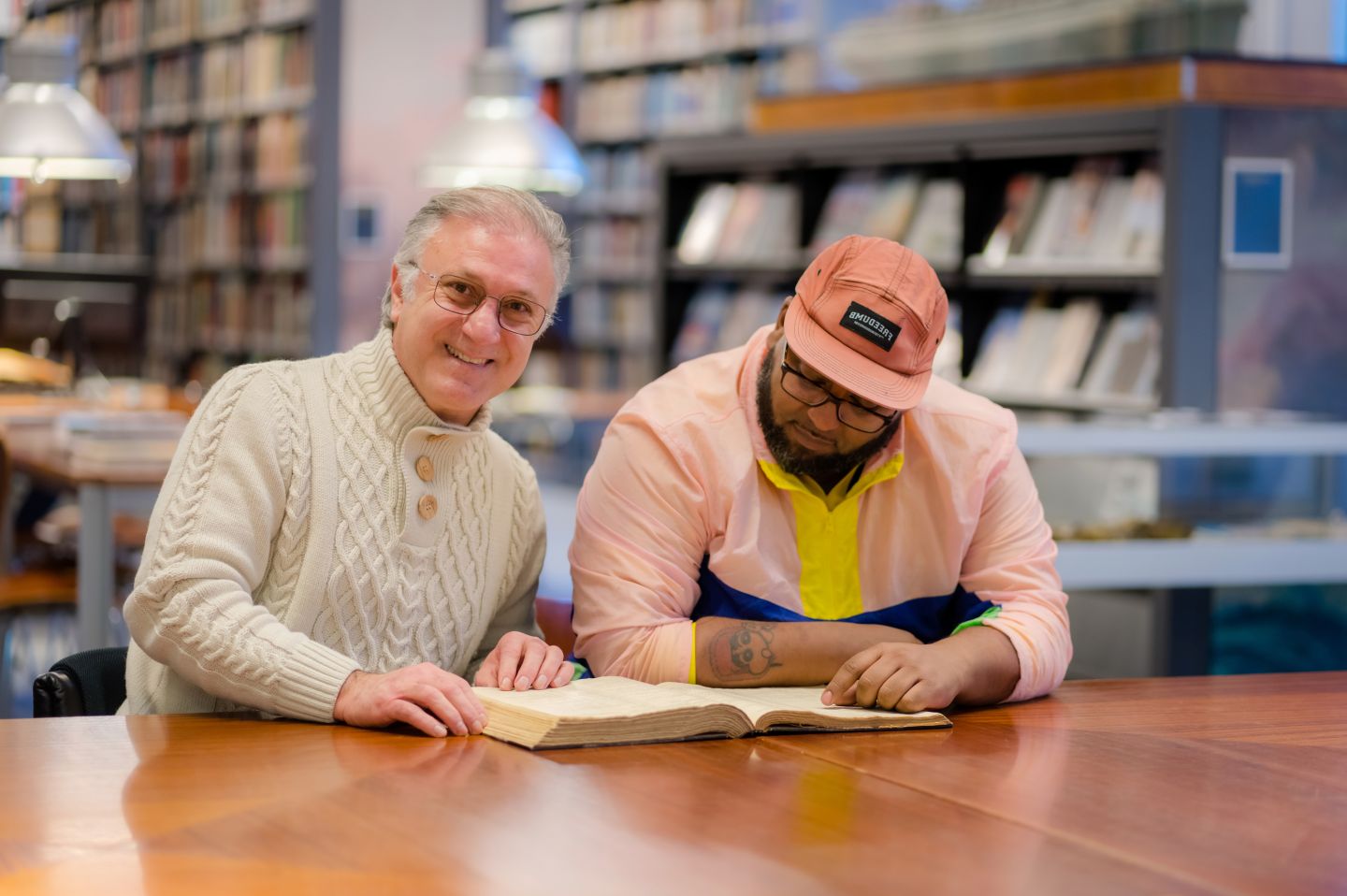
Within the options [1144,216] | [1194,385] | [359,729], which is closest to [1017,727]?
[359,729]

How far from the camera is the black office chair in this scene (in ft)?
7.04

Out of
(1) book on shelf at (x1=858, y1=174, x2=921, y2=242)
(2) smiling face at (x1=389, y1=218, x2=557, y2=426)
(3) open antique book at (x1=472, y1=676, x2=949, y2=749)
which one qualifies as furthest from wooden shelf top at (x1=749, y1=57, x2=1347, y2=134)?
(3) open antique book at (x1=472, y1=676, x2=949, y2=749)

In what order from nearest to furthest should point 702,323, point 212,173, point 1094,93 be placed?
1. point 1094,93
2. point 702,323
3. point 212,173

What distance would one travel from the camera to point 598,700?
6.25 ft

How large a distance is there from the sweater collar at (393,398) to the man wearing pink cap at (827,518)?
239 millimetres

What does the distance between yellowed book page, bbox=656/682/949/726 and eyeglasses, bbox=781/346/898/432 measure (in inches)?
13.0

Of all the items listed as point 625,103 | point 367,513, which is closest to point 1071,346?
point 367,513

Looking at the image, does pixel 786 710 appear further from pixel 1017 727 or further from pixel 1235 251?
pixel 1235 251

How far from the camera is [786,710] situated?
1890mm

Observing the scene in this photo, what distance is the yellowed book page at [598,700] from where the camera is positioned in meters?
1.82

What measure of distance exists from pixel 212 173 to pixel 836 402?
859 centimetres

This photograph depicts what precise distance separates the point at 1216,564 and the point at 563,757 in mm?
2810

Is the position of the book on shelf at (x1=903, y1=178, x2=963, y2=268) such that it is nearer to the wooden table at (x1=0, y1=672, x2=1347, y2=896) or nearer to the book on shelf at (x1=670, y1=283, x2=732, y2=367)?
the book on shelf at (x1=670, y1=283, x2=732, y2=367)

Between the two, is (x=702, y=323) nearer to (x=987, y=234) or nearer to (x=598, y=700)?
(x=987, y=234)
